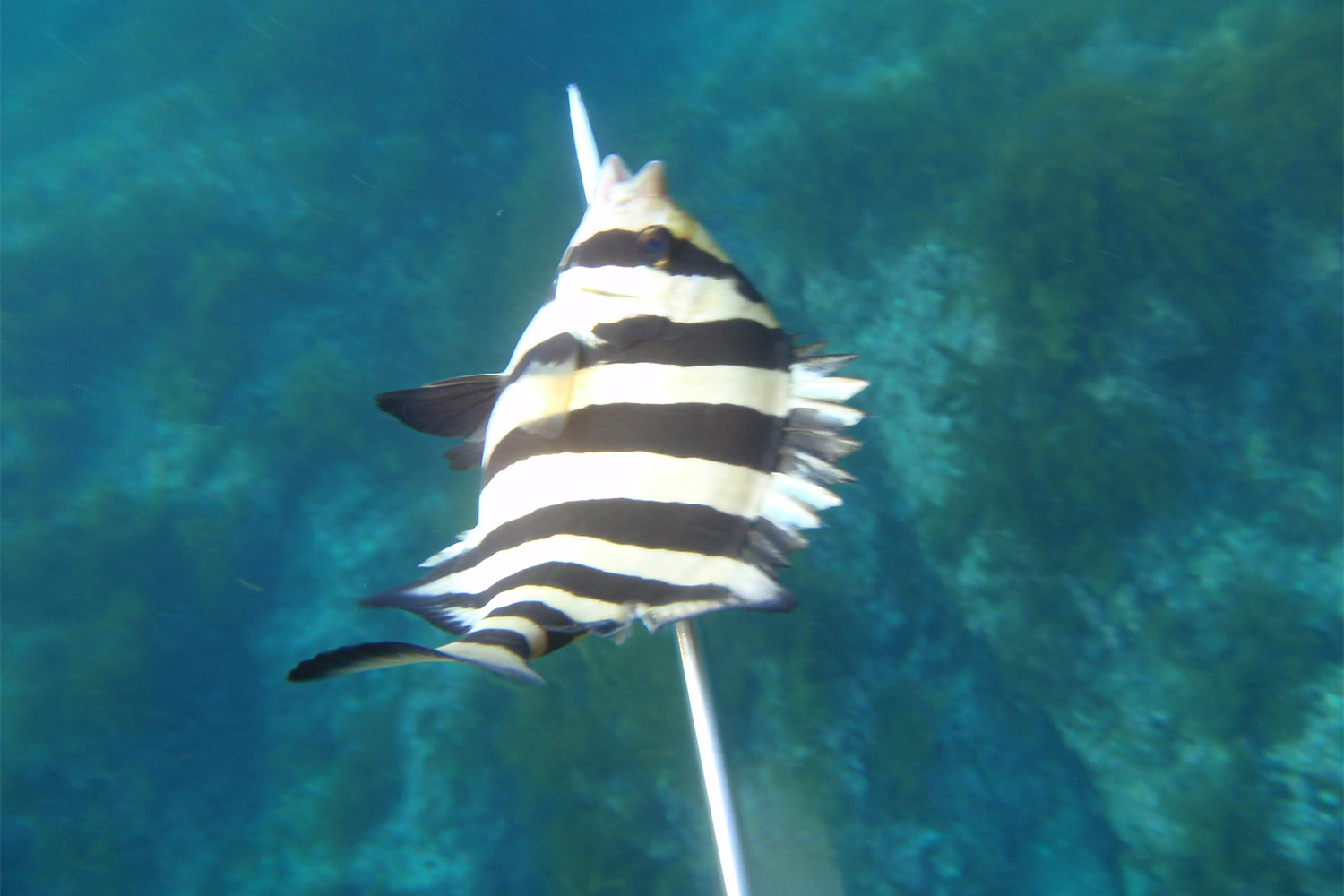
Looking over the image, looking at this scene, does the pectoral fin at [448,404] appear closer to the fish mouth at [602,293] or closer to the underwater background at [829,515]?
the fish mouth at [602,293]

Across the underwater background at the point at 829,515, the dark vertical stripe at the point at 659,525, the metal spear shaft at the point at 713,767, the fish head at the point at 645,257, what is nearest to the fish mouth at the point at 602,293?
the fish head at the point at 645,257

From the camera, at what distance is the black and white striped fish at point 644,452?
1207 mm

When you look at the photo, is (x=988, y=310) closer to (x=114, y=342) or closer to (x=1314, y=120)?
(x=1314, y=120)

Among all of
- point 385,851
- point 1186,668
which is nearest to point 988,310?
point 1186,668

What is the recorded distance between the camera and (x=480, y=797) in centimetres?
391

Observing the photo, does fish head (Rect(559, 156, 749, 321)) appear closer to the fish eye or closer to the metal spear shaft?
the fish eye

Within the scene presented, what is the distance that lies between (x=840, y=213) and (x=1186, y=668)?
11.8 ft

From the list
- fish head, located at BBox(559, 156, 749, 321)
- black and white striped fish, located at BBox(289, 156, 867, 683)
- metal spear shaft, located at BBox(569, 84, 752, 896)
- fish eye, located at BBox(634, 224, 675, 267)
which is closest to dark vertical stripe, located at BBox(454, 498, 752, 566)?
black and white striped fish, located at BBox(289, 156, 867, 683)

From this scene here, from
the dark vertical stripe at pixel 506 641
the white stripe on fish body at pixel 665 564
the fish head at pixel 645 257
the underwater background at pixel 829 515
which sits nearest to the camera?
the dark vertical stripe at pixel 506 641

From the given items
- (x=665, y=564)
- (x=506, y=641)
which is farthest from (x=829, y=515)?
(x=506, y=641)

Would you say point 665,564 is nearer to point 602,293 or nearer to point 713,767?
point 713,767

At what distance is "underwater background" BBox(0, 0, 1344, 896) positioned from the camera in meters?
3.77

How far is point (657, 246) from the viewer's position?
135 cm

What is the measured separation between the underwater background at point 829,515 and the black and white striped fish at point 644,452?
8.76ft
